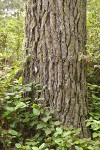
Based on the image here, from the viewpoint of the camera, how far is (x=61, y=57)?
284 cm

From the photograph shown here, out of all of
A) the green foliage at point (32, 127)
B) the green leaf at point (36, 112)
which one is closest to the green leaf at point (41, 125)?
the green foliage at point (32, 127)

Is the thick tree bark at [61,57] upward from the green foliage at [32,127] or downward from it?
upward

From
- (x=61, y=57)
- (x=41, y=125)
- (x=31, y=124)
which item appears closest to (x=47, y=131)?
(x=41, y=125)

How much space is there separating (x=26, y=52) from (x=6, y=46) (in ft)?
7.97

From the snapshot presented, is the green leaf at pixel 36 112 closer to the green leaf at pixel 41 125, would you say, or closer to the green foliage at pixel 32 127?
the green foliage at pixel 32 127

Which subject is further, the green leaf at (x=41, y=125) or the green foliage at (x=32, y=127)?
the green leaf at (x=41, y=125)

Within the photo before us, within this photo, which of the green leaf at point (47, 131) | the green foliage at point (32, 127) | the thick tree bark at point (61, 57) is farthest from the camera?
the thick tree bark at point (61, 57)

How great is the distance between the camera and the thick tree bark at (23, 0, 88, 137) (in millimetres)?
2820

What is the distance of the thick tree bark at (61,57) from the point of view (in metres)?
2.82

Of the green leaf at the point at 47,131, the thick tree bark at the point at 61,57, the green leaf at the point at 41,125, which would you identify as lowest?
the green leaf at the point at 47,131

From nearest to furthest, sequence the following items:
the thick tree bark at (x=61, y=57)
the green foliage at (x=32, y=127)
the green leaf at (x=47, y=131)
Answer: the green foliage at (x=32, y=127)
the green leaf at (x=47, y=131)
the thick tree bark at (x=61, y=57)

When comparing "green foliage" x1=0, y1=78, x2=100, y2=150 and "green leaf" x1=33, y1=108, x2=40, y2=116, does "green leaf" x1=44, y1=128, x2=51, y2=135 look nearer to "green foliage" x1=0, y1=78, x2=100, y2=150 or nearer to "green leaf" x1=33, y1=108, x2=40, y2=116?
"green foliage" x1=0, y1=78, x2=100, y2=150

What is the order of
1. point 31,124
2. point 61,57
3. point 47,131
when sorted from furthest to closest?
point 61,57 < point 31,124 < point 47,131

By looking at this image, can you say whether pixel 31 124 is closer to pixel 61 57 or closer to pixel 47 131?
pixel 47 131
